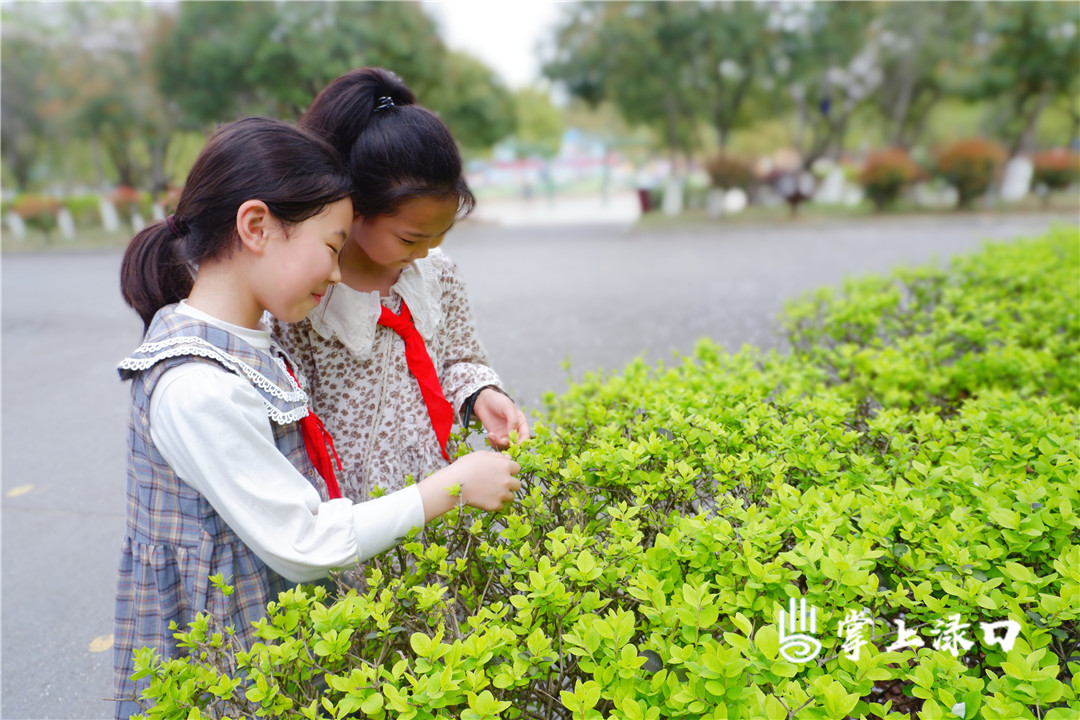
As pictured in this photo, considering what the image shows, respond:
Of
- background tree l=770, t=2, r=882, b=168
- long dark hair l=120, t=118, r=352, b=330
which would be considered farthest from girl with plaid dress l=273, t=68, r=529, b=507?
background tree l=770, t=2, r=882, b=168

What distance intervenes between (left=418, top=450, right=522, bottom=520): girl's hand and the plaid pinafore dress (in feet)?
1.01

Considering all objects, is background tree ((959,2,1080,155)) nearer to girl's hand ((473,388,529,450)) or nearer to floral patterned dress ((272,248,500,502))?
girl's hand ((473,388,529,450))

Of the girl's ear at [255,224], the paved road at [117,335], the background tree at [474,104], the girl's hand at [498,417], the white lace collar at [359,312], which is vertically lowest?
the paved road at [117,335]

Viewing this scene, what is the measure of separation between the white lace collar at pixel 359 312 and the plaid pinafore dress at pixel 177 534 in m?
0.23

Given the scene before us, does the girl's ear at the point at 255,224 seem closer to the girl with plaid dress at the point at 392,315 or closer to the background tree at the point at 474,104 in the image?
the girl with plaid dress at the point at 392,315

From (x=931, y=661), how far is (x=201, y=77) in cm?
1963

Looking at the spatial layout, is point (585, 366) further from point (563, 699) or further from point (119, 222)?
point (119, 222)

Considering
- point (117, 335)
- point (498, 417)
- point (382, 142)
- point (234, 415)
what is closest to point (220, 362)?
point (234, 415)

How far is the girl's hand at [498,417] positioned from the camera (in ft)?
5.83

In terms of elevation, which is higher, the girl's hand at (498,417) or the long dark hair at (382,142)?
the long dark hair at (382,142)

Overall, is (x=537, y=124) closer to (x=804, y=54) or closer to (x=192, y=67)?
(x=804, y=54)

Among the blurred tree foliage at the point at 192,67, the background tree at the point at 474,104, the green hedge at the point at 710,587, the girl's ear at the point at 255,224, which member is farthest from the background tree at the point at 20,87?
the green hedge at the point at 710,587

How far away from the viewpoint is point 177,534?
1.34 meters

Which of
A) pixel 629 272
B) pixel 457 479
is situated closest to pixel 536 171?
pixel 629 272
